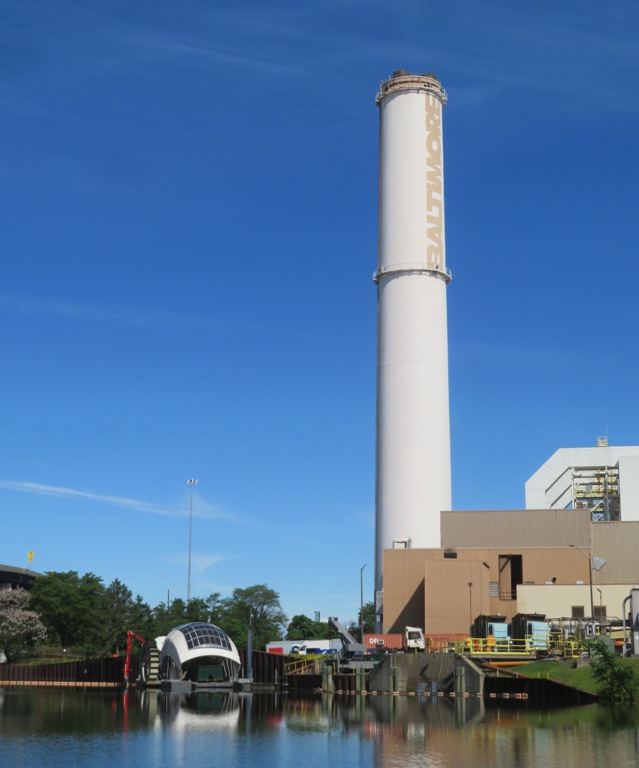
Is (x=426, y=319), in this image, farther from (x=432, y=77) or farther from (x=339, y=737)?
(x=339, y=737)

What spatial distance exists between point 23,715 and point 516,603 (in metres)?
44.9

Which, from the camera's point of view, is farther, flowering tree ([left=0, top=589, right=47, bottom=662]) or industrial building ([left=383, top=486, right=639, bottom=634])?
flowering tree ([left=0, top=589, right=47, bottom=662])

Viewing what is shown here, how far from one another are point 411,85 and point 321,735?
7290cm

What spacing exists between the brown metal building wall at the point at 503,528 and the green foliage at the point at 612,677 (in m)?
36.9

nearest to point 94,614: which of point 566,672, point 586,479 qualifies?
point 586,479

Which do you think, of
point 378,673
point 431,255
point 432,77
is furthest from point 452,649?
point 432,77

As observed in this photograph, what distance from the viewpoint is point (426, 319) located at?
325 ft

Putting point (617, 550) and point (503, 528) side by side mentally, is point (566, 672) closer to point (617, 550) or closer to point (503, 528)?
point (617, 550)

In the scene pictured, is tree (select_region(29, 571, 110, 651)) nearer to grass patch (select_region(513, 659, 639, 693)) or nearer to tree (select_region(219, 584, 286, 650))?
tree (select_region(219, 584, 286, 650))

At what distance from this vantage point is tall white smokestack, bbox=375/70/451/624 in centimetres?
9725

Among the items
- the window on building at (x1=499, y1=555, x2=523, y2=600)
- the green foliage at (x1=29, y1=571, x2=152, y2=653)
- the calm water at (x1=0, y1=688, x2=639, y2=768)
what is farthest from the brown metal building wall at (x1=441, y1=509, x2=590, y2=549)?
the green foliage at (x1=29, y1=571, x2=152, y2=653)

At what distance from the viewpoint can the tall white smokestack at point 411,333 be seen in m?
97.2

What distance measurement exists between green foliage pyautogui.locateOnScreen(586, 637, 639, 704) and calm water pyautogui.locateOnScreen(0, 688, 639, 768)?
4.68ft

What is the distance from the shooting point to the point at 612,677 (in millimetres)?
57812
